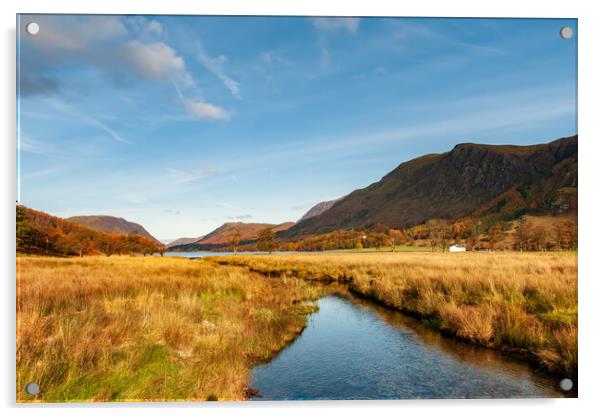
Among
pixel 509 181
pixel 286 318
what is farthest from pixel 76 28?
pixel 509 181

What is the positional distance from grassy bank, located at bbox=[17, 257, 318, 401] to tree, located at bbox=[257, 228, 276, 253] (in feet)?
8.57

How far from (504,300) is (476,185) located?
11.7 ft

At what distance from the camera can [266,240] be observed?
13.2 metres

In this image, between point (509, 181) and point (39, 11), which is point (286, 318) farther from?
point (39, 11)

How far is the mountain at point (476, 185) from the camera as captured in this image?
6508 millimetres

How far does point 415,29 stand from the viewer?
20.8 ft

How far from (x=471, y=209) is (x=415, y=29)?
6.29 meters

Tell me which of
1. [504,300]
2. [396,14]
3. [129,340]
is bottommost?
[129,340]

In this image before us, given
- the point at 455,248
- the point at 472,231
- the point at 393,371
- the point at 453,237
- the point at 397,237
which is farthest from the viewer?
the point at 397,237

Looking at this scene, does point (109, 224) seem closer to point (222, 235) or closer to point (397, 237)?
point (222, 235)

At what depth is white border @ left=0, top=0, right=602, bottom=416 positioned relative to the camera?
17.4 feet

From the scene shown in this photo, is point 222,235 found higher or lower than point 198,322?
higher

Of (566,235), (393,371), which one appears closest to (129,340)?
(393,371)

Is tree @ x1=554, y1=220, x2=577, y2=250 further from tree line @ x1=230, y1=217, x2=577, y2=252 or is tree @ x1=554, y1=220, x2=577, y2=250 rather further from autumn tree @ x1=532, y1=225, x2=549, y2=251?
autumn tree @ x1=532, y1=225, x2=549, y2=251
